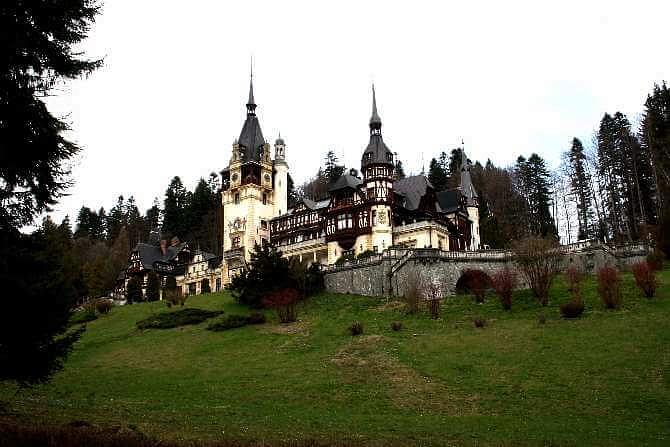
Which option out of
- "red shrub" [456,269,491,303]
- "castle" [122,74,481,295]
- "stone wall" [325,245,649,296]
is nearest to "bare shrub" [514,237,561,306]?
"red shrub" [456,269,491,303]

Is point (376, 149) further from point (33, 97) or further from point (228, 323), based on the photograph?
point (33, 97)

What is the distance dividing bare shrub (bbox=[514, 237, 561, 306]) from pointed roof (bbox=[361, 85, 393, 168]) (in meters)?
19.8

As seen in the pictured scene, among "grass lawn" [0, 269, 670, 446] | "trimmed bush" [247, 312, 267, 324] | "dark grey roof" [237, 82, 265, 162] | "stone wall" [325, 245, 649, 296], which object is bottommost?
"grass lawn" [0, 269, 670, 446]

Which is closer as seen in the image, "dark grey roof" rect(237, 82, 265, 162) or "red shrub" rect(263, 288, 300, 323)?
"red shrub" rect(263, 288, 300, 323)

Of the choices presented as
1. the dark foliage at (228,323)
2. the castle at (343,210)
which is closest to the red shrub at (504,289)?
the castle at (343,210)

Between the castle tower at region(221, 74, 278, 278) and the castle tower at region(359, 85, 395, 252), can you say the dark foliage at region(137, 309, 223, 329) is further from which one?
the castle tower at region(221, 74, 278, 278)

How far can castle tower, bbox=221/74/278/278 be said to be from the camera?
71.5m

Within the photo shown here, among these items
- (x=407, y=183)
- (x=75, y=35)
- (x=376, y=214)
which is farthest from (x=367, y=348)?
(x=407, y=183)

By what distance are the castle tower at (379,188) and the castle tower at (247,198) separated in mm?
17579

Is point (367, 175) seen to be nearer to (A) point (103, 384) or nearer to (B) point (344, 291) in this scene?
(B) point (344, 291)

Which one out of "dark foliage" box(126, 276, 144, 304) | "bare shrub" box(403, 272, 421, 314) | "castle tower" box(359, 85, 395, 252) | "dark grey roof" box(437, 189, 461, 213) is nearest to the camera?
"bare shrub" box(403, 272, 421, 314)

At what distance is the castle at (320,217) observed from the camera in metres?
58.6

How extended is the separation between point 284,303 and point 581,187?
144ft

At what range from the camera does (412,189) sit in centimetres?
6288
